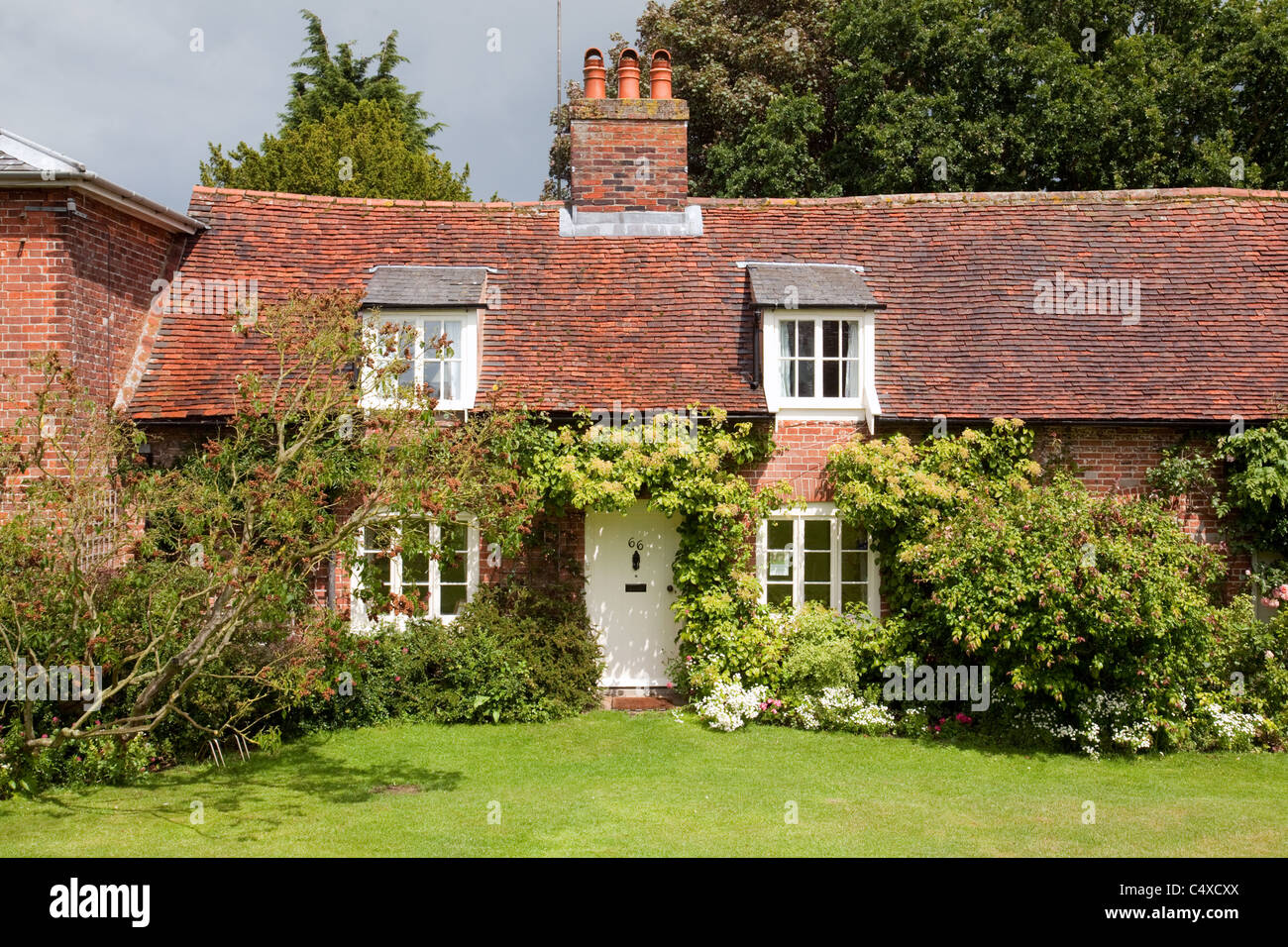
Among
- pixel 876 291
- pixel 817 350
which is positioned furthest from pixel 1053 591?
pixel 876 291

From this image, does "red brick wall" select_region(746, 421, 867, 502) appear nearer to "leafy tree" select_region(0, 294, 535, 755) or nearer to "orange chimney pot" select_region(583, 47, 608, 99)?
"leafy tree" select_region(0, 294, 535, 755)

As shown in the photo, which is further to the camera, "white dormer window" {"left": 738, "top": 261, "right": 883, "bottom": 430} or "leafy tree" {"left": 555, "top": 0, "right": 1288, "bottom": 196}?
"leafy tree" {"left": 555, "top": 0, "right": 1288, "bottom": 196}

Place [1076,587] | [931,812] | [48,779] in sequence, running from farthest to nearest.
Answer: [1076,587]
[48,779]
[931,812]

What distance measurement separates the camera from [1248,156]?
2333 centimetres

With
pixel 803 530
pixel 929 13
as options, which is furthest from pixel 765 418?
pixel 929 13

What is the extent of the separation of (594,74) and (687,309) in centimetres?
424

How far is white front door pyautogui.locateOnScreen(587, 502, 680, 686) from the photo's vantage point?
528 inches

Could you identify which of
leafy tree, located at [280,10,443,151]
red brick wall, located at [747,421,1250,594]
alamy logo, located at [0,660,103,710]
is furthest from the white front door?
leafy tree, located at [280,10,443,151]

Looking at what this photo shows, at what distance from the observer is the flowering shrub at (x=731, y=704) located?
11.8m

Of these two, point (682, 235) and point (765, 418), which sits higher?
point (682, 235)

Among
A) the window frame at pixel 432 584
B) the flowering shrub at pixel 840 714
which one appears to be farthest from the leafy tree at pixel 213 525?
the flowering shrub at pixel 840 714

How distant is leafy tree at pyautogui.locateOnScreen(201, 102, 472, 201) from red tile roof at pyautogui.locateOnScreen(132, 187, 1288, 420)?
7.85 metres

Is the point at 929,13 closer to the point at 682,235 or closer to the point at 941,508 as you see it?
the point at 682,235

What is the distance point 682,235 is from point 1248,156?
51.5 ft
